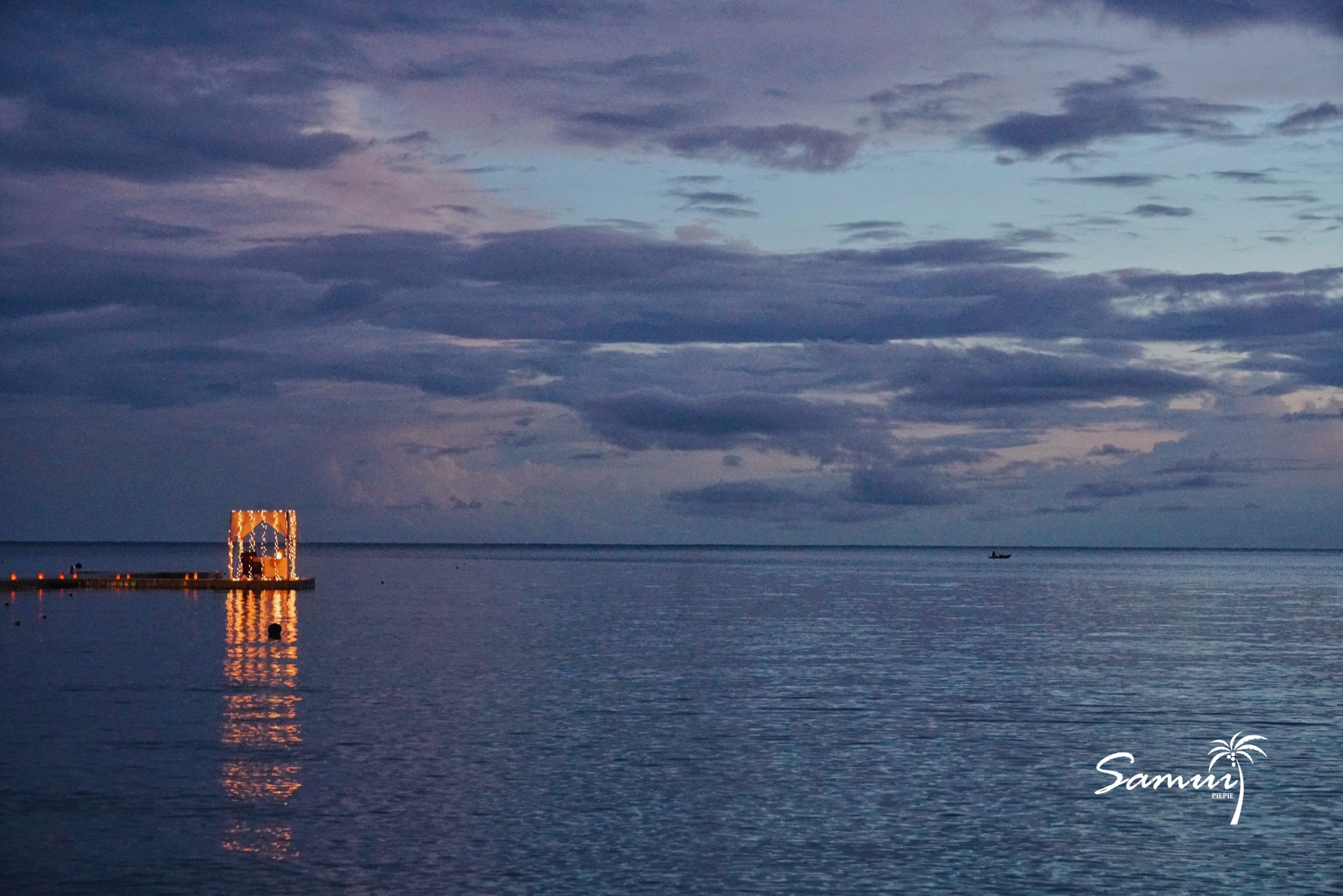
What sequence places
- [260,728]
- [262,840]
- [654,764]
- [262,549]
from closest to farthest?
[262,840] < [654,764] < [260,728] < [262,549]

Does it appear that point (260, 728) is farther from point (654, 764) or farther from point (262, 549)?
point (262, 549)

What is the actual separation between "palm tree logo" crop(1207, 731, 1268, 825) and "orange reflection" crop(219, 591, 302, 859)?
2344cm

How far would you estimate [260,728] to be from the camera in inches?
1737

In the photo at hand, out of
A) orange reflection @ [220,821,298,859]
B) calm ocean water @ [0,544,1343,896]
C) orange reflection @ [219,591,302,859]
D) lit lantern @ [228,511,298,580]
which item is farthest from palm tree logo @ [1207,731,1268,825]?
lit lantern @ [228,511,298,580]

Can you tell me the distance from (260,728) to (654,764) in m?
13.9

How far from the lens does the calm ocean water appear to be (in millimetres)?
27234

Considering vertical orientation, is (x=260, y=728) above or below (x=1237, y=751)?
above

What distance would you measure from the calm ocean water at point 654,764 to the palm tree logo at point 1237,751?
50 cm

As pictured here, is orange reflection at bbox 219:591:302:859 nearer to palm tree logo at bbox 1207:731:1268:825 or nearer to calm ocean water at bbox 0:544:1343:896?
calm ocean water at bbox 0:544:1343:896

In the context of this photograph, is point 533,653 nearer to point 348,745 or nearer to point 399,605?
point 348,745

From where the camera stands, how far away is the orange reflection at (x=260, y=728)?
97.4 feet

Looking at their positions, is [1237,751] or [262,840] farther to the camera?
[1237,751]

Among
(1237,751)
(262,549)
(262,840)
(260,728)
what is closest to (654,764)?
(262,840)

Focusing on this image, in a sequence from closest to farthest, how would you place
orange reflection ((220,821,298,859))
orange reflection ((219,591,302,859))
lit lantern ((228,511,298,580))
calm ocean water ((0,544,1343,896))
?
calm ocean water ((0,544,1343,896))
orange reflection ((220,821,298,859))
orange reflection ((219,591,302,859))
lit lantern ((228,511,298,580))
